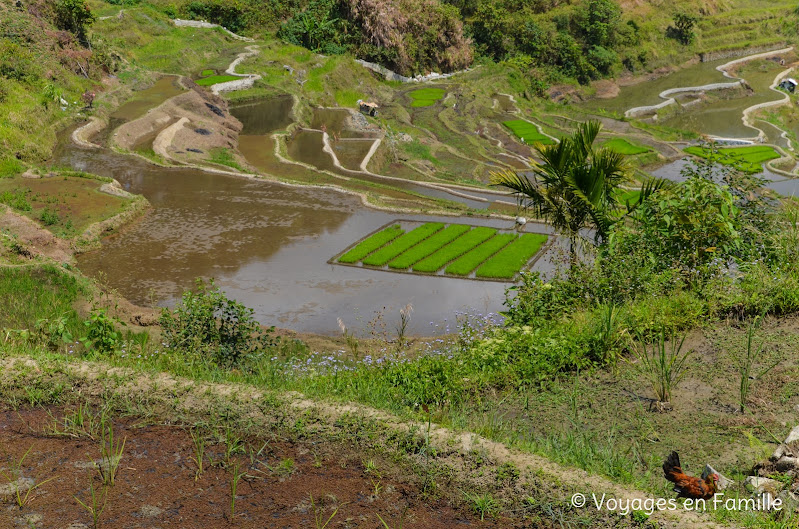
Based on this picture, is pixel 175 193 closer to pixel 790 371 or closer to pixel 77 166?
pixel 77 166

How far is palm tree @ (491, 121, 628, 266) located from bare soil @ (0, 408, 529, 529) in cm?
788

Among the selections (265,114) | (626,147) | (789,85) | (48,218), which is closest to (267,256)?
(48,218)

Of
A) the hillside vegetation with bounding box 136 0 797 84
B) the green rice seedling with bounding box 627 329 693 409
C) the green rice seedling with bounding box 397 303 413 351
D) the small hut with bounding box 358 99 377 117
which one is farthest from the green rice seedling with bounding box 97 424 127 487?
the hillside vegetation with bounding box 136 0 797 84

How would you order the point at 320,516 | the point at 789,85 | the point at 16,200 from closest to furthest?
1. the point at 320,516
2. the point at 16,200
3. the point at 789,85

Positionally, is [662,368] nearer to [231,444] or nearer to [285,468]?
[285,468]

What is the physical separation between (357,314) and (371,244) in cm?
524

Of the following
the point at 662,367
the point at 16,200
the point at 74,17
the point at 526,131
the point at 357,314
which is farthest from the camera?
the point at 526,131

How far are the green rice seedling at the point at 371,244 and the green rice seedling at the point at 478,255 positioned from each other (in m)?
2.69

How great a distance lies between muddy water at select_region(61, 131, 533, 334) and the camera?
18875mm

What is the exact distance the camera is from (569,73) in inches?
3002

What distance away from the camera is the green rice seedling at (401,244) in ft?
71.3

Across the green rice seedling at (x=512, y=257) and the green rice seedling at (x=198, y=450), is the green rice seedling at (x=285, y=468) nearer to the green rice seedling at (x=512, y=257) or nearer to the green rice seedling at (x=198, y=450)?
the green rice seedling at (x=198, y=450)

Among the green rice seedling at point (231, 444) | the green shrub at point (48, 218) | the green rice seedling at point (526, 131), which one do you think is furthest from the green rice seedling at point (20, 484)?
the green rice seedling at point (526, 131)

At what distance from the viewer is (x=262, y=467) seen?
696 centimetres
